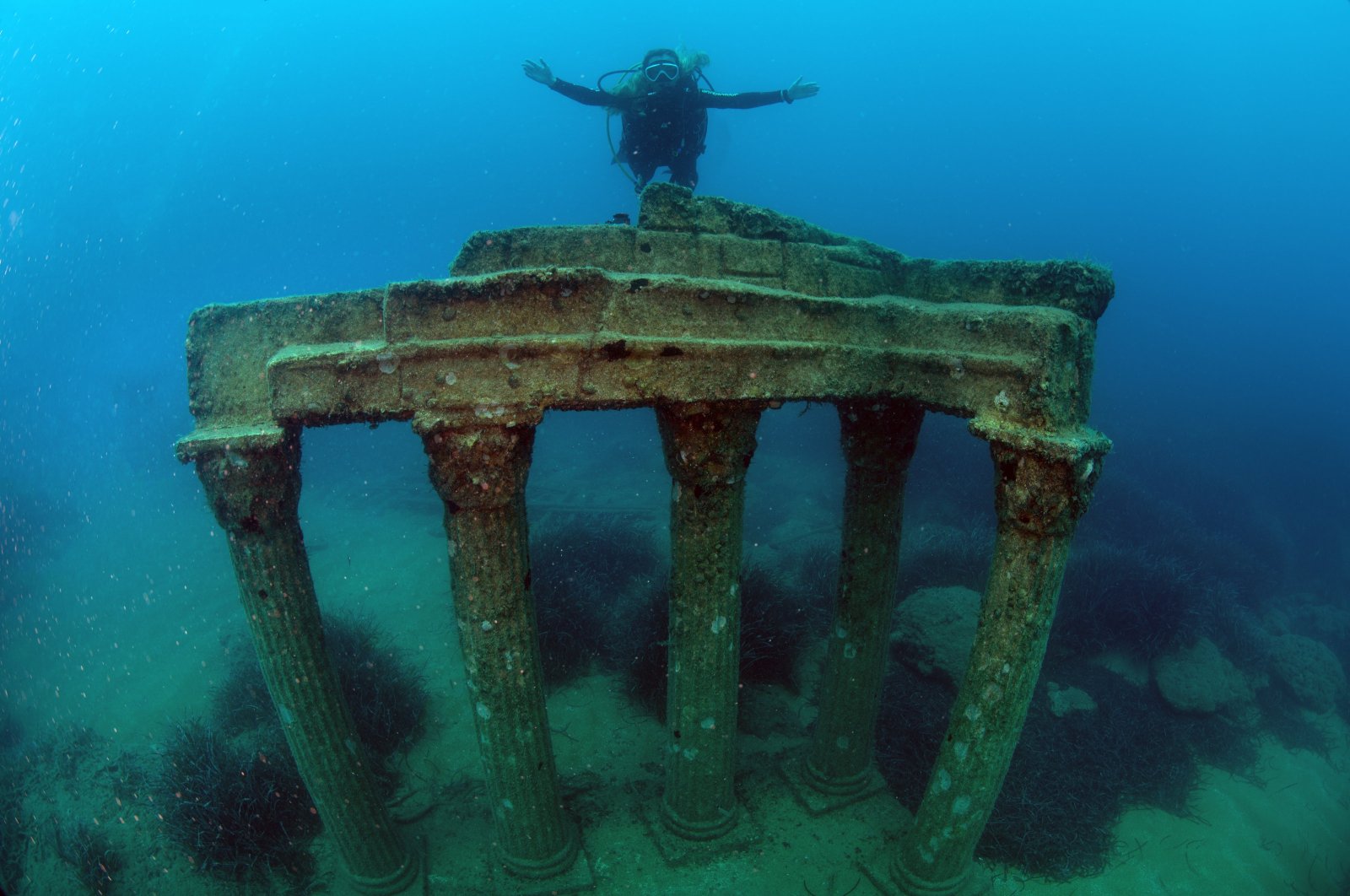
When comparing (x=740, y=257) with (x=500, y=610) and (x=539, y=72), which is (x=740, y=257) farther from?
(x=539, y=72)

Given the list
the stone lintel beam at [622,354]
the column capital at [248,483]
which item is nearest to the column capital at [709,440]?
the stone lintel beam at [622,354]

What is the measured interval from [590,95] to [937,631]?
30.4ft

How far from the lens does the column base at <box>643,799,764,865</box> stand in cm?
528

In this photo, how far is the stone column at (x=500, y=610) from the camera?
3.78 m

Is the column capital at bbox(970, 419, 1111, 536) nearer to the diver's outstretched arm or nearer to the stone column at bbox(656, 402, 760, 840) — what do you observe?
the stone column at bbox(656, 402, 760, 840)

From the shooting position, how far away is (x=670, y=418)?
4191 millimetres

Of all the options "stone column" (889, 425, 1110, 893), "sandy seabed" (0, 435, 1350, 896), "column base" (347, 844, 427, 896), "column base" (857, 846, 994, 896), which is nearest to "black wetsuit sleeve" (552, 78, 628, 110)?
"stone column" (889, 425, 1110, 893)

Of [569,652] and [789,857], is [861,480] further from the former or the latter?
[569,652]

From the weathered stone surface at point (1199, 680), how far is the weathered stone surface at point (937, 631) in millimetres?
3022

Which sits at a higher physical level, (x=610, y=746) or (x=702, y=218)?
(x=702, y=218)

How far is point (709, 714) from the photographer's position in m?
4.86

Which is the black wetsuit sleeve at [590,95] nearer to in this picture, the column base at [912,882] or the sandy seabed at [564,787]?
the sandy seabed at [564,787]

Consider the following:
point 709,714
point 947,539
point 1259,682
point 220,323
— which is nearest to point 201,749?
point 220,323

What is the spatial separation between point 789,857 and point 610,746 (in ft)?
8.18
